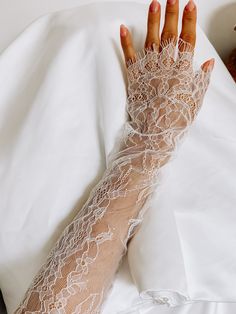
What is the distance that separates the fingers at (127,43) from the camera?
3.35 ft

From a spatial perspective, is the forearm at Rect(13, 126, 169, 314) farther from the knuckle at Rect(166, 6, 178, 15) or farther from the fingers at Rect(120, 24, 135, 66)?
the knuckle at Rect(166, 6, 178, 15)

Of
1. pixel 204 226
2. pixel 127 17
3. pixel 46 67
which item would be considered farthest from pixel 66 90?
pixel 204 226

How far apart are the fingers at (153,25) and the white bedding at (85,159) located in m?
0.05

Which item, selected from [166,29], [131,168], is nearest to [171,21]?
[166,29]

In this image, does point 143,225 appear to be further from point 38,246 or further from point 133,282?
point 38,246

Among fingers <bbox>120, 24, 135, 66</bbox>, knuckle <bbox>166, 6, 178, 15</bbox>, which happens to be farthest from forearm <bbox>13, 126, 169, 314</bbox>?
knuckle <bbox>166, 6, 178, 15</bbox>

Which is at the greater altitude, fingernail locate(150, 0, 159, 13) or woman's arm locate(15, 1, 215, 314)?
fingernail locate(150, 0, 159, 13)

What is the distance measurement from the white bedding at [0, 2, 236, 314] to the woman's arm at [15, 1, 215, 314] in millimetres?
32

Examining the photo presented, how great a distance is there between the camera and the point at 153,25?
1.01 m

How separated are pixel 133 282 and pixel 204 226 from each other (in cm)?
19

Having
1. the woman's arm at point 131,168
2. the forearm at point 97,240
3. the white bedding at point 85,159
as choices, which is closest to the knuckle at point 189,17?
the woman's arm at point 131,168

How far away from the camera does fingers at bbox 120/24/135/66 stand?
3.35 ft

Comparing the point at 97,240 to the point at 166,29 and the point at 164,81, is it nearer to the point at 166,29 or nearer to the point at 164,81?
the point at 164,81

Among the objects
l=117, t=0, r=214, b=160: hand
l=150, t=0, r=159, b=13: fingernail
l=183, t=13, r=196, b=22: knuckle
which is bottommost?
l=117, t=0, r=214, b=160: hand
